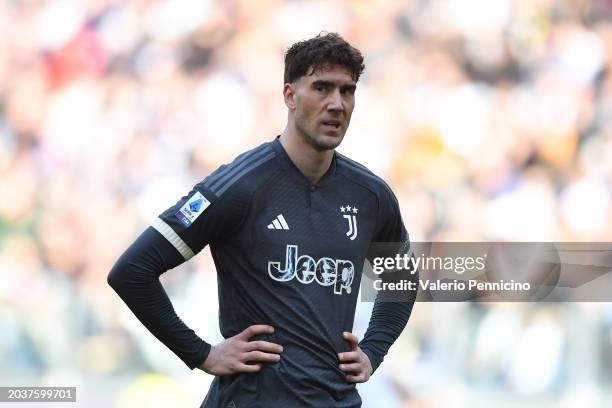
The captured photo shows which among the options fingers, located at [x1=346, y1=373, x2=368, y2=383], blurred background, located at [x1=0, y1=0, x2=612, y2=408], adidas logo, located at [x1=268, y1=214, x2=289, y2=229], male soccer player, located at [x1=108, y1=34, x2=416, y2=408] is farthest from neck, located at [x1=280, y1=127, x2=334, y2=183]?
blurred background, located at [x1=0, y1=0, x2=612, y2=408]

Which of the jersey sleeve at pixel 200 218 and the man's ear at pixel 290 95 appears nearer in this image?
the jersey sleeve at pixel 200 218

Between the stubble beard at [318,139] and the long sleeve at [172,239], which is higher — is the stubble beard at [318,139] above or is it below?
above

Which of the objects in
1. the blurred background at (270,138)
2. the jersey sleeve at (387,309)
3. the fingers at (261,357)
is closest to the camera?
the fingers at (261,357)

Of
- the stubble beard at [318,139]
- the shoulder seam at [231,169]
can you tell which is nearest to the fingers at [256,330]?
the shoulder seam at [231,169]

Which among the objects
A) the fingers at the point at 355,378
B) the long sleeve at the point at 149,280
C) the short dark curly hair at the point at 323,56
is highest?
the short dark curly hair at the point at 323,56

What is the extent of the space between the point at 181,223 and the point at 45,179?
1.89 metres

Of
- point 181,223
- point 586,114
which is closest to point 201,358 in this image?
point 181,223

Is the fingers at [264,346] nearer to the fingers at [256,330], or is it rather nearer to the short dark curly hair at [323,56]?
the fingers at [256,330]

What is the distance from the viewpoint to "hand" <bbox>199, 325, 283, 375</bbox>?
91.4 inches

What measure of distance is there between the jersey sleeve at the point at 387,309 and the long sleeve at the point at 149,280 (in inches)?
19.2

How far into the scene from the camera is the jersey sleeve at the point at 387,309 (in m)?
2.61

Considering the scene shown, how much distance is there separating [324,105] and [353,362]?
0.59m

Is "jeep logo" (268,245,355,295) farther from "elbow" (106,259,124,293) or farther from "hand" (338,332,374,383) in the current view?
"elbow" (106,259,124,293)

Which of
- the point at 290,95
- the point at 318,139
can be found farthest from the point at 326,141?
the point at 290,95
